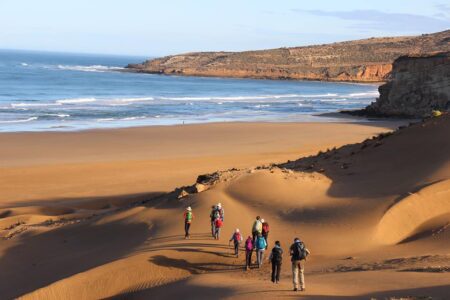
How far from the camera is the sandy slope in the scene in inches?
468

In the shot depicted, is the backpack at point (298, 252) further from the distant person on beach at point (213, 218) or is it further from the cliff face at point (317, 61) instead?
the cliff face at point (317, 61)

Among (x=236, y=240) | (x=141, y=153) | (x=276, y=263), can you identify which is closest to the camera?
(x=276, y=263)

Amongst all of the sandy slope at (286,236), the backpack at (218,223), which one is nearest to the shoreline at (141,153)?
the sandy slope at (286,236)

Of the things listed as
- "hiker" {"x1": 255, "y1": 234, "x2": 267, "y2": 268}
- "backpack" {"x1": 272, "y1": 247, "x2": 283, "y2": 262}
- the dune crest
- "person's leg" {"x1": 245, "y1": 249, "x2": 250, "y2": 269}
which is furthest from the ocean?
"backpack" {"x1": 272, "y1": 247, "x2": 283, "y2": 262}

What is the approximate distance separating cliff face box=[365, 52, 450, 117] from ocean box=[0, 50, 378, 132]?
5.71 metres

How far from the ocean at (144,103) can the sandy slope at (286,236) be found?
26380 millimetres

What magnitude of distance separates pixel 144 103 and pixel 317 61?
7503cm

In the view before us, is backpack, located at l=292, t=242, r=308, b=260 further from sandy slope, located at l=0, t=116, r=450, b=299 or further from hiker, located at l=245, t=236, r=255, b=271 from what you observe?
hiker, located at l=245, t=236, r=255, b=271

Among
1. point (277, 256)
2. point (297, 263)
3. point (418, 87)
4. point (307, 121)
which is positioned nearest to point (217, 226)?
point (277, 256)

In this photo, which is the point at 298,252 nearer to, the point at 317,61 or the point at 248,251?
the point at 248,251

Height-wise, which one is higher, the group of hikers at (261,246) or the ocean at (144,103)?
the group of hikers at (261,246)

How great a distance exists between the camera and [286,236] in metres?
15.3

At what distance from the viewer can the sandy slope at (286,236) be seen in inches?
468

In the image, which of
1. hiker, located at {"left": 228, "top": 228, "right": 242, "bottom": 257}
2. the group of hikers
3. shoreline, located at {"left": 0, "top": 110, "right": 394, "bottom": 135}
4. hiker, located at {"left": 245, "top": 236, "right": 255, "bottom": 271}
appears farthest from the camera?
shoreline, located at {"left": 0, "top": 110, "right": 394, "bottom": 135}
